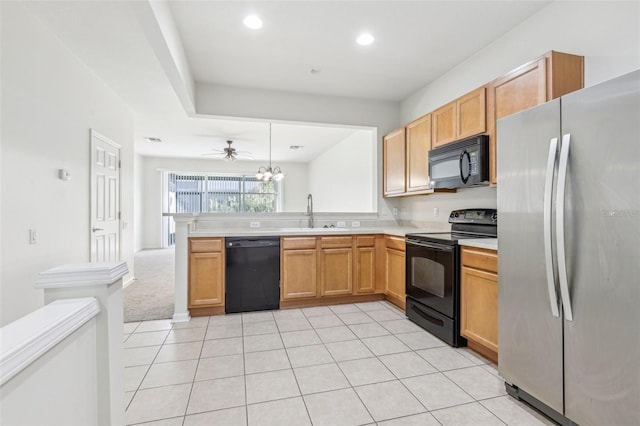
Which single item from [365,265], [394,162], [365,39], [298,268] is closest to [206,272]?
[298,268]

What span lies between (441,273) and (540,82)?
1.63 meters

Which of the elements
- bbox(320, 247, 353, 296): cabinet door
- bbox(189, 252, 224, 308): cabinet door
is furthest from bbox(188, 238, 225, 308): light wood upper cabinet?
bbox(320, 247, 353, 296): cabinet door

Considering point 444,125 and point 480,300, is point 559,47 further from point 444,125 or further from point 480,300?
point 480,300

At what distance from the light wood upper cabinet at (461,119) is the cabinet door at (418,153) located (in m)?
0.14

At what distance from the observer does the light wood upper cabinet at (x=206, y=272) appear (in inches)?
132

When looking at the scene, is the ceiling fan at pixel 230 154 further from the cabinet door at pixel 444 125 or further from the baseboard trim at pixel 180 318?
the cabinet door at pixel 444 125

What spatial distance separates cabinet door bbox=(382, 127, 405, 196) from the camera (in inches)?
161

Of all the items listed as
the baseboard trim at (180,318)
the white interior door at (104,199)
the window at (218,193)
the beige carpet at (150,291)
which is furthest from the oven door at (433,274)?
the window at (218,193)

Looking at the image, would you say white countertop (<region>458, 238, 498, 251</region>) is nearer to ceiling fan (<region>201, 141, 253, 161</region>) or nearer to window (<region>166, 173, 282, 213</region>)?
ceiling fan (<region>201, 141, 253, 161</region>)

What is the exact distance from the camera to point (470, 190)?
3312 mm

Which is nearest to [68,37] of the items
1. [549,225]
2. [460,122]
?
[460,122]

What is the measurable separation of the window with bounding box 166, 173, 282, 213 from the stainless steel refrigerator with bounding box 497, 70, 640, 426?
789 cm

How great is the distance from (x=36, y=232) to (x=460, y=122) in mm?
3941

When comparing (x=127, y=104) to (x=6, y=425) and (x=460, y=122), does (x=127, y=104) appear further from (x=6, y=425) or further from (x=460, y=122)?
(x=6, y=425)
